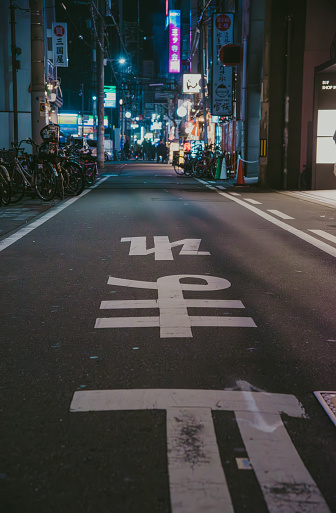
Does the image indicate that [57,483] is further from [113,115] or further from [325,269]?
[113,115]

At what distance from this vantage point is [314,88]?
20172 mm

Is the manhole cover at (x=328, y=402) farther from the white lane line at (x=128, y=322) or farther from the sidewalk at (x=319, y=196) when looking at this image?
the sidewalk at (x=319, y=196)

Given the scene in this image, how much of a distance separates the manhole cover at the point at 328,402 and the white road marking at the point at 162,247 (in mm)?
4666

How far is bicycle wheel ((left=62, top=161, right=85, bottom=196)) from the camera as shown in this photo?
60.0 ft

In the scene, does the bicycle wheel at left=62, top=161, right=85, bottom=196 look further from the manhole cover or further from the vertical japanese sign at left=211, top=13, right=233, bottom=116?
the manhole cover

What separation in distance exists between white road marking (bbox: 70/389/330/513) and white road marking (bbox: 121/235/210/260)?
4.67m

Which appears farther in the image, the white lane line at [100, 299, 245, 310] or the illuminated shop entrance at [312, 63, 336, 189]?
the illuminated shop entrance at [312, 63, 336, 189]

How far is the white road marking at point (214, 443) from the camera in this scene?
2584 mm

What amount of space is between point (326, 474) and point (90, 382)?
1565mm

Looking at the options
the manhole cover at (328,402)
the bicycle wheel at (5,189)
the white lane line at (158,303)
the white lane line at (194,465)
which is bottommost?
the white lane line at (194,465)

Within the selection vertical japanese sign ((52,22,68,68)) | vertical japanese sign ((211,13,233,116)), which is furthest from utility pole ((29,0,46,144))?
vertical japanese sign ((52,22,68,68))

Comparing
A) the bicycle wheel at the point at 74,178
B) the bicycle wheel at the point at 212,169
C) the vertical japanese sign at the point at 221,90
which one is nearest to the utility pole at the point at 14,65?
the bicycle wheel at the point at 212,169

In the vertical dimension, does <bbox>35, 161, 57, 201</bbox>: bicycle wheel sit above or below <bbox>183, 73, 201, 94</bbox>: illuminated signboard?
below

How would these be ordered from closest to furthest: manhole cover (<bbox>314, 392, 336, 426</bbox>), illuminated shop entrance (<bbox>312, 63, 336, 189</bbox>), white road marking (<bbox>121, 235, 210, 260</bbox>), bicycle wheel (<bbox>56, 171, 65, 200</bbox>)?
manhole cover (<bbox>314, 392, 336, 426</bbox>) → white road marking (<bbox>121, 235, 210, 260</bbox>) → bicycle wheel (<bbox>56, 171, 65, 200</bbox>) → illuminated shop entrance (<bbox>312, 63, 336, 189</bbox>)
